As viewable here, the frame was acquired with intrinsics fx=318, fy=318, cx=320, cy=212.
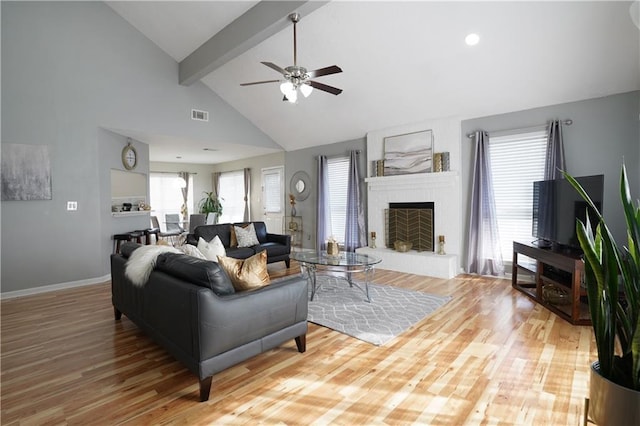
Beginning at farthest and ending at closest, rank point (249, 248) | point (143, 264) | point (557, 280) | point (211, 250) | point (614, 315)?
1. point (249, 248)
2. point (557, 280)
3. point (211, 250)
4. point (143, 264)
5. point (614, 315)

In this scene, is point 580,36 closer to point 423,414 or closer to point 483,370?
point 483,370

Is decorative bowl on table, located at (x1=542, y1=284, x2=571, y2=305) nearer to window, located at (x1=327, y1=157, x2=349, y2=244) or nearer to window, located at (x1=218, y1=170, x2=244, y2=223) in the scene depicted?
window, located at (x1=327, y1=157, x2=349, y2=244)

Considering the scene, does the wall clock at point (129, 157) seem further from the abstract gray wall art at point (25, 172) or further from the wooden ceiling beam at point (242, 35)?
the wooden ceiling beam at point (242, 35)

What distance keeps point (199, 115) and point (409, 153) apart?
13.5 feet

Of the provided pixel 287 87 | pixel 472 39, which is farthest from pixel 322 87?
pixel 472 39

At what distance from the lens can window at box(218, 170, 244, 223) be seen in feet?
32.3

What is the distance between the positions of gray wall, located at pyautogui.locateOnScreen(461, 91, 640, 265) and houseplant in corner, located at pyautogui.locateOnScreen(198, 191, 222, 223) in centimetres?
858

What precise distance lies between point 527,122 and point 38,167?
22.9ft

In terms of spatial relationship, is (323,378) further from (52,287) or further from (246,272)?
(52,287)

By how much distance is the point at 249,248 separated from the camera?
5273 mm

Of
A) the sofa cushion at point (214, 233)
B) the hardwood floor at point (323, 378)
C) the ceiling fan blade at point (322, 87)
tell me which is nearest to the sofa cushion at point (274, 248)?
the sofa cushion at point (214, 233)

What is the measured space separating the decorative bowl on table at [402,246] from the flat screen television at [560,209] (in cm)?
192

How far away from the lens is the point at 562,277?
11.8ft

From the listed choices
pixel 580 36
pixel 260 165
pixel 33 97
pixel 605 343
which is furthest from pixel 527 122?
pixel 33 97
